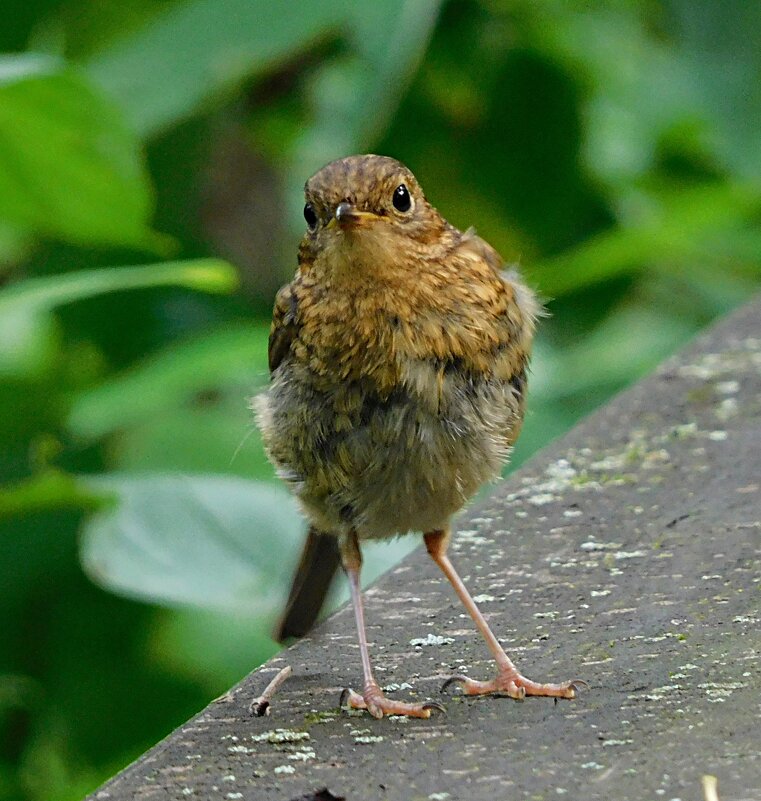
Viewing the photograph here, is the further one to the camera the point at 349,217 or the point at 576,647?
the point at 349,217

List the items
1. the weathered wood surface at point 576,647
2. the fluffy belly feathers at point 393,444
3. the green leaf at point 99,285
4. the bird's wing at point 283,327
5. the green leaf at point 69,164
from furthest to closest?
the green leaf at point 69,164
the green leaf at point 99,285
the bird's wing at point 283,327
the fluffy belly feathers at point 393,444
the weathered wood surface at point 576,647

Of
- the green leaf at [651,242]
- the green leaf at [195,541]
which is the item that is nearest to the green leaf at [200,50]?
the green leaf at [651,242]

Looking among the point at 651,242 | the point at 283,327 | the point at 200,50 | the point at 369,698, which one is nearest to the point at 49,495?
the point at 283,327

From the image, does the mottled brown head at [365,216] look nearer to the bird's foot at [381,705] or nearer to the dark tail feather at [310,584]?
the dark tail feather at [310,584]

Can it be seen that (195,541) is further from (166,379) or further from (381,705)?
(381,705)

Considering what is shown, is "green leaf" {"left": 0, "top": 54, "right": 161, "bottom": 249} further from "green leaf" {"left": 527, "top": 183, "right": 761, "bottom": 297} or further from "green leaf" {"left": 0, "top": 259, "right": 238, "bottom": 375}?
"green leaf" {"left": 527, "top": 183, "right": 761, "bottom": 297}

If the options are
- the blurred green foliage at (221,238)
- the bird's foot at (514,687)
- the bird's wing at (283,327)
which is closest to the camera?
the bird's foot at (514,687)
